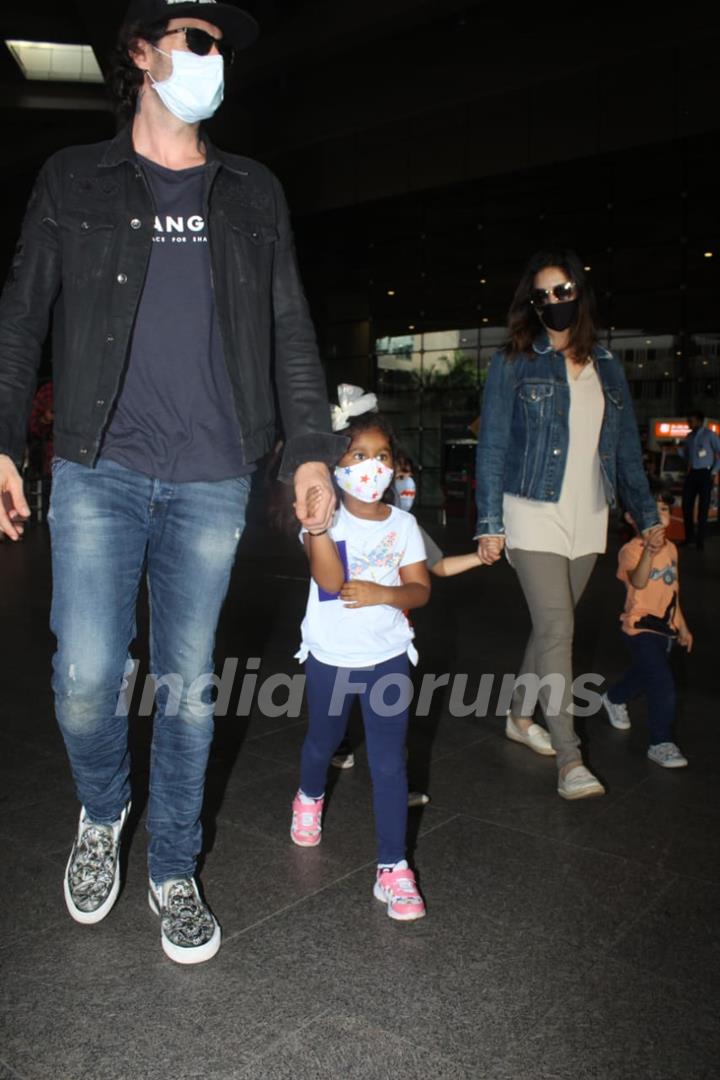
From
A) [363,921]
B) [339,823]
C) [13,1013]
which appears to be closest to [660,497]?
[339,823]

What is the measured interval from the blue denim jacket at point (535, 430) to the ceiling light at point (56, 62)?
2101cm

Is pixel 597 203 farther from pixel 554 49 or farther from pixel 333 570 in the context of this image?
pixel 333 570

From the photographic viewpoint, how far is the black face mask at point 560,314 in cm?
380

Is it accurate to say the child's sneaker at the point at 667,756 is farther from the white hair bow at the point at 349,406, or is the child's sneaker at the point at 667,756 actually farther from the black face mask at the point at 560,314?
the white hair bow at the point at 349,406

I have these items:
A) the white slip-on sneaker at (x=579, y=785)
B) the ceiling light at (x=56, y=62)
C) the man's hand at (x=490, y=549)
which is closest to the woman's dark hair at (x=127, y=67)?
the man's hand at (x=490, y=549)

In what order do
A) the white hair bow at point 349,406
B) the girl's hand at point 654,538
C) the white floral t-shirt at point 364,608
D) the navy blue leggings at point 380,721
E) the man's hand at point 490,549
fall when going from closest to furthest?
1. the navy blue leggings at point 380,721
2. the white floral t-shirt at point 364,608
3. the white hair bow at point 349,406
4. the man's hand at point 490,549
5. the girl's hand at point 654,538

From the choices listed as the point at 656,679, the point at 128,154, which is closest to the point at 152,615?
the point at 128,154

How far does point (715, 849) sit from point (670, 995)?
3.40 ft

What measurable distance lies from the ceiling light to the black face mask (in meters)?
21.0

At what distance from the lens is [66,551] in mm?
2277

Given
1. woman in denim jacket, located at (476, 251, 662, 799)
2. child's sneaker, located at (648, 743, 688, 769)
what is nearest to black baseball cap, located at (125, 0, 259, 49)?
woman in denim jacket, located at (476, 251, 662, 799)

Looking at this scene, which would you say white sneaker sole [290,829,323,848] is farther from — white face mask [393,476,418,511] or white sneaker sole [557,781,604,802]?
white face mask [393,476,418,511]

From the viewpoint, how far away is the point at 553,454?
12.5 ft

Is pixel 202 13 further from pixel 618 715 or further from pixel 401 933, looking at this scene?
pixel 618 715
